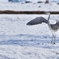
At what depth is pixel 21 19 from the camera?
1675cm

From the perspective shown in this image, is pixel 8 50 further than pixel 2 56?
Yes

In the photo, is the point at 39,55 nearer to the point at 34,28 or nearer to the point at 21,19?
the point at 34,28

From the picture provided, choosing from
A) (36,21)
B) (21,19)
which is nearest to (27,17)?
(21,19)

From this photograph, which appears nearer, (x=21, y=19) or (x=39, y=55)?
(x=39, y=55)

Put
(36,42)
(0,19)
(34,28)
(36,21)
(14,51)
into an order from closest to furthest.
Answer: (14,51), (36,21), (36,42), (34,28), (0,19)

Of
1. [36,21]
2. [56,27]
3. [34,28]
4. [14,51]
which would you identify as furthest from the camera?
[34,28]

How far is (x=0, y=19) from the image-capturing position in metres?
16.6

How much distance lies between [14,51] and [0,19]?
33.2 ft

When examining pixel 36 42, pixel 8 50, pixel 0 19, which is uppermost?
pixel 8 50

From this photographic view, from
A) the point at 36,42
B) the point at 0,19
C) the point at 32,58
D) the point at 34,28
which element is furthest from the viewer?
the point at 0,19

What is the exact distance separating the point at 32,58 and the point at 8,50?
3.26ft

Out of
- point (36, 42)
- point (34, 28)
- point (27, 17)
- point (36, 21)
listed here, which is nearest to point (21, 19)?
point (27, 17)

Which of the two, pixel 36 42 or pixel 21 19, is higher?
pixel 36 42

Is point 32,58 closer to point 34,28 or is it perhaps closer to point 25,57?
point 25,57
